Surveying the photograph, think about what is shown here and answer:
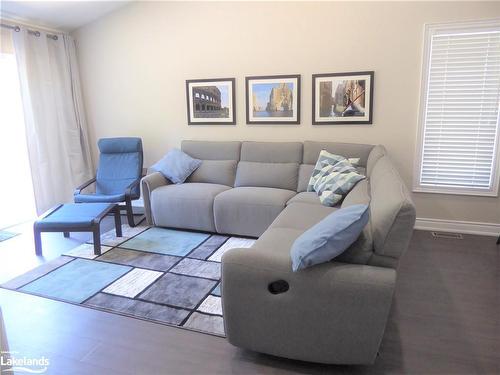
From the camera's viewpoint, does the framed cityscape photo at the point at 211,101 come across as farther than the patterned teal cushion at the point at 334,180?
Yes

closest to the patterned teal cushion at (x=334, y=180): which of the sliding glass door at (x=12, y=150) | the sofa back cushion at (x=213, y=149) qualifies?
the sofa back cushion at (x=213, y=149)

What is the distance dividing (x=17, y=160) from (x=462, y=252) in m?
4.91

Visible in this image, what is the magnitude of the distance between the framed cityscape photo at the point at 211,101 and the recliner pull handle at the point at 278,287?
2.87 metres

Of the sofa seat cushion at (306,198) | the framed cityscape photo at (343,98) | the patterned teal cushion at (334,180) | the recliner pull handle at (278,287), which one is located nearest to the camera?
the recliner pull handle at (278,287)

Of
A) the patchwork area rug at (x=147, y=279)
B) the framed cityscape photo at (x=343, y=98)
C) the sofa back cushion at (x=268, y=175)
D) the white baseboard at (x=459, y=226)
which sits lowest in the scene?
the patchwork area rug at (x=147, y=279)

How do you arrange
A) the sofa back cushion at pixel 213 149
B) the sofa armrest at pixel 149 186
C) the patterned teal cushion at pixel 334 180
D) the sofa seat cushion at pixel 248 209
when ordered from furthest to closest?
the sofa back cushion at pixel 213 149, the sofa armrest at pixel 149 186, the sofa seat cushion at pixel 248 209, the patterned teal cushion at pixel 334 180

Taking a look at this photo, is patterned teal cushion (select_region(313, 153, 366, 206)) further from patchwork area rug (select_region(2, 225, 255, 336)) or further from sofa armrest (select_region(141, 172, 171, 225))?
sofa armrest (select_region(141, 172, 171, 225))

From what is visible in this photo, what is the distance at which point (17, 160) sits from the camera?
411 cm

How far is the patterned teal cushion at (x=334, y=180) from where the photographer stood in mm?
3018

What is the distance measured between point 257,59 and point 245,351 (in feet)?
10.5

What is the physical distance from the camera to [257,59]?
4.01 m

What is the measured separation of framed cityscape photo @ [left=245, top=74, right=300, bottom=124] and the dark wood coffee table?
1.99 metres

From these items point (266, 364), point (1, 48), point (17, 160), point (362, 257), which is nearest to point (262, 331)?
point (266, 364)

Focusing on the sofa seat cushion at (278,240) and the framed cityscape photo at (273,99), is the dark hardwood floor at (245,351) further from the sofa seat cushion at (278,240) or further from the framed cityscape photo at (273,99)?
the framed cityscape photo at (273,99)
